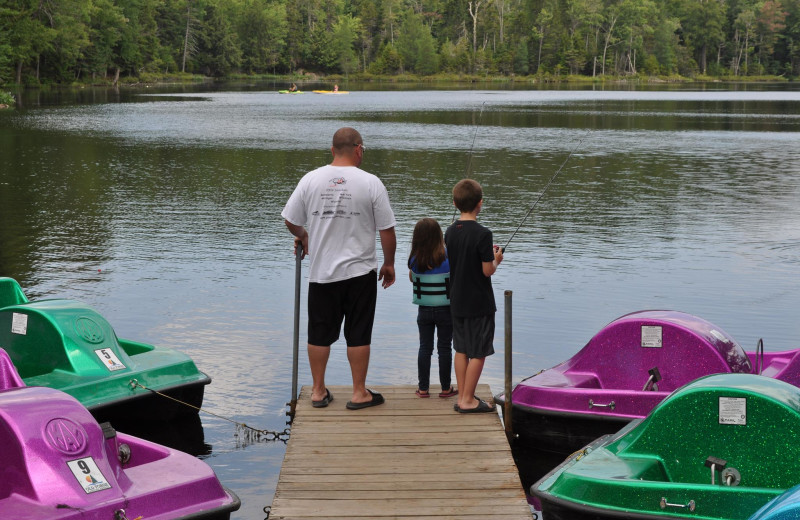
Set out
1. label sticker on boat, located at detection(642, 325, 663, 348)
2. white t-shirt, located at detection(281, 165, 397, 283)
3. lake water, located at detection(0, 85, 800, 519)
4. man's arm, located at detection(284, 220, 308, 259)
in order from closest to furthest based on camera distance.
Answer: white t-shirt, located at detection(281, 165, 397, 283), man's arm, located at detection(284, 220, 308, 259), label sticker on boat, located at detection(642, 325, 663, 348), lake water, located at detection(0, 85, 800, 519)

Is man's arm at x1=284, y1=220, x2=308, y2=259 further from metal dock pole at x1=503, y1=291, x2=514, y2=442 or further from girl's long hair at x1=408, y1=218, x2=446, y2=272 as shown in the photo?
metal dock pole at x1=503, y1=291, x2=514, y2=442

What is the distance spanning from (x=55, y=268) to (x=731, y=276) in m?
9.51

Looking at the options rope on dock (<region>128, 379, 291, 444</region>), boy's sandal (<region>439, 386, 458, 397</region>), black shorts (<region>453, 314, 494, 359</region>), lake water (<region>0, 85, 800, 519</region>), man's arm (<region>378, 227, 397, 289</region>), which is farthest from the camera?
lake water (<region>0, 85, 800, 519</region>)

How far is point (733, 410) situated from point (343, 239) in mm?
2626

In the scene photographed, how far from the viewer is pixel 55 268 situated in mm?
15094

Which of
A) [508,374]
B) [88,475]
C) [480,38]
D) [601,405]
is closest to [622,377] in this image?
[601,405]

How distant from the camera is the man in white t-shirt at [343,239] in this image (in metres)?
6.79

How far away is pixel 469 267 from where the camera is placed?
692 cm

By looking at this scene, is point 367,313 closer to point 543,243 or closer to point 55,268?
point 55,268

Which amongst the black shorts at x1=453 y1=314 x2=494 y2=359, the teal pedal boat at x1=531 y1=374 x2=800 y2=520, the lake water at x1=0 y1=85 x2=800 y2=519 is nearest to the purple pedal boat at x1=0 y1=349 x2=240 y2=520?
the lake water at x1=0 y1=85 x2=800 y2=519

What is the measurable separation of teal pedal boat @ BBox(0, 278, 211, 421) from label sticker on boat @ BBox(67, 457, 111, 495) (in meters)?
2.13

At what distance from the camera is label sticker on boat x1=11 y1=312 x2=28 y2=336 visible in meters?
7.82

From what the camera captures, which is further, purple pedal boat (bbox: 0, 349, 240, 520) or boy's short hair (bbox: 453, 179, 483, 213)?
boy's short hair (bbox: 453, 179, 483, 213)

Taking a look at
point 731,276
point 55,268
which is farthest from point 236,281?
point 731,276
